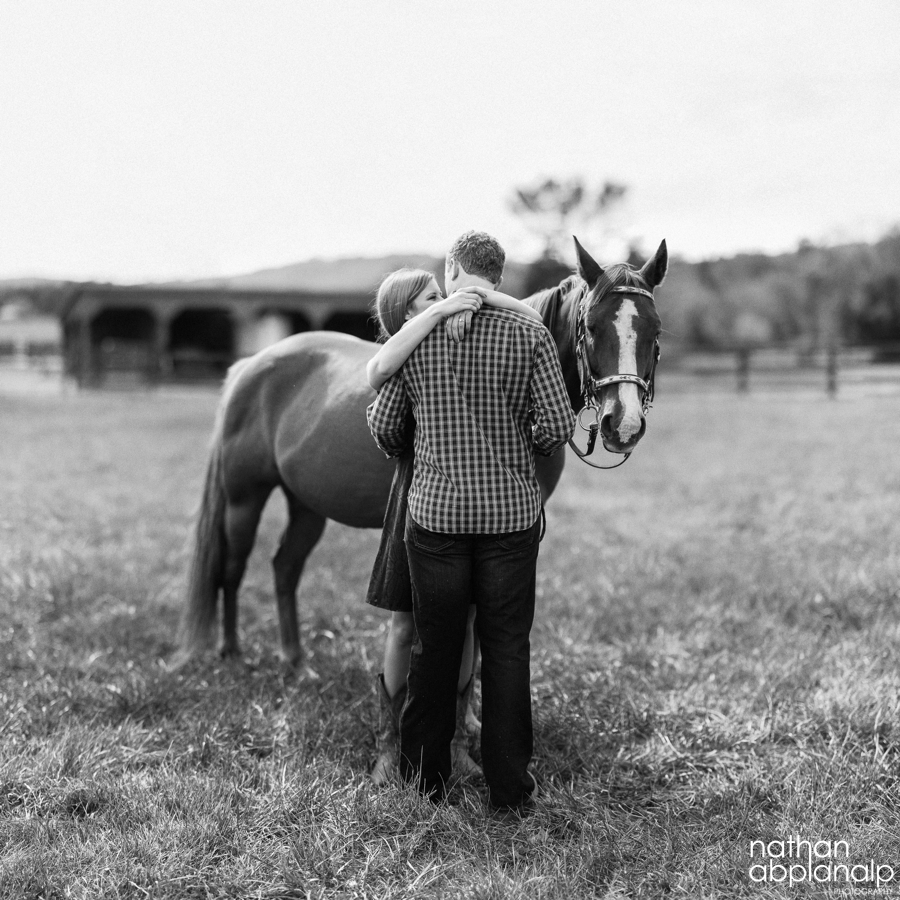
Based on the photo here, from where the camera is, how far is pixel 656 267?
2.99 metres

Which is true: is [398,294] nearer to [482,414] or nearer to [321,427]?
[482,414]

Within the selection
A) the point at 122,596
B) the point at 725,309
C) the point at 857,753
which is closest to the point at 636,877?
the point at 857,753

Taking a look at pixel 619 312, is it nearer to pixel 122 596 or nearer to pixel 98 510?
pixel 122 596

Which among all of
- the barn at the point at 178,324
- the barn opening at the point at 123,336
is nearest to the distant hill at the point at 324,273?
the barn at the point at 178,324

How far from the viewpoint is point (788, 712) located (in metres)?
3.67

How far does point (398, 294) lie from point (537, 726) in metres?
1.93

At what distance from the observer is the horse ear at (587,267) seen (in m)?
2.94

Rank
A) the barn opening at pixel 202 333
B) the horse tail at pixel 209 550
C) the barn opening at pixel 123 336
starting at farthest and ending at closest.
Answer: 1. the barn opening at pixel 202 333
2. the barn opening at pixel 123 336
3. the horse tail at pixel 209 550

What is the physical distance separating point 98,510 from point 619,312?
686 centimetres

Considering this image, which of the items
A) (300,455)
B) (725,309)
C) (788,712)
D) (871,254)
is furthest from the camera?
(725,309)

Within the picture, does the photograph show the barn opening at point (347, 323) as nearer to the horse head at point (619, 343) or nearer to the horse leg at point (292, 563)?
the horse leg at point (292, 563)

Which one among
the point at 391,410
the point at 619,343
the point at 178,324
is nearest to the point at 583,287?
the point at 619,343

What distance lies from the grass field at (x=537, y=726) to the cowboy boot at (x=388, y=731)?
0.15 metres

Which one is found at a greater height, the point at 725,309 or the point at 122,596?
the point at 725,309
